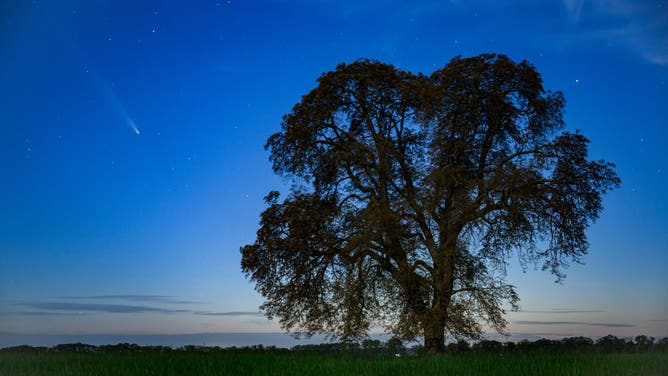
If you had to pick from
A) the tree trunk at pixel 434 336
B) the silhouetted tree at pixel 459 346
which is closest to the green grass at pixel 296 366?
the tree trunk at pixel 434 336

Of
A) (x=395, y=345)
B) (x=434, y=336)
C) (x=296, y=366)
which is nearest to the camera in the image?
(x=296, y=366)

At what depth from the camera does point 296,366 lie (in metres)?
13.4

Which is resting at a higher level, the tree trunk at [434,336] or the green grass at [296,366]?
the tree trunk at [434,336]

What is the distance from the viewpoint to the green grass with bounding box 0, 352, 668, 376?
13094 millimetres

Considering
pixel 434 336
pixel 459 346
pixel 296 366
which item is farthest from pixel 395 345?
pixel 296 366

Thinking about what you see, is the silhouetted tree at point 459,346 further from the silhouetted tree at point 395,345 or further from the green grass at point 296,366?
the green grass at point 296,366

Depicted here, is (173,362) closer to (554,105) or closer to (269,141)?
(269,141)

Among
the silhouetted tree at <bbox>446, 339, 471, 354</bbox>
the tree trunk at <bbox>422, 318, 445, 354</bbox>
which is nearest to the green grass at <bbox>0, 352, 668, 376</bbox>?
the tree trunk at <bbox>422, 318, 445, 354</bbox>

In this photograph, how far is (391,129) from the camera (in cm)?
2259

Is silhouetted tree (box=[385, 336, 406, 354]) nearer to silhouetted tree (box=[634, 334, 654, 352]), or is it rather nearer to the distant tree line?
the distant tree line

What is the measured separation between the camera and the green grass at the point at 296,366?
13.1 m

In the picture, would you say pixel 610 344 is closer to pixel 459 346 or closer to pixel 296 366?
pixel 459 346

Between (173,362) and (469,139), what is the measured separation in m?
12.8

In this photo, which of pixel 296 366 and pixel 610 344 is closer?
pixel 296 366
